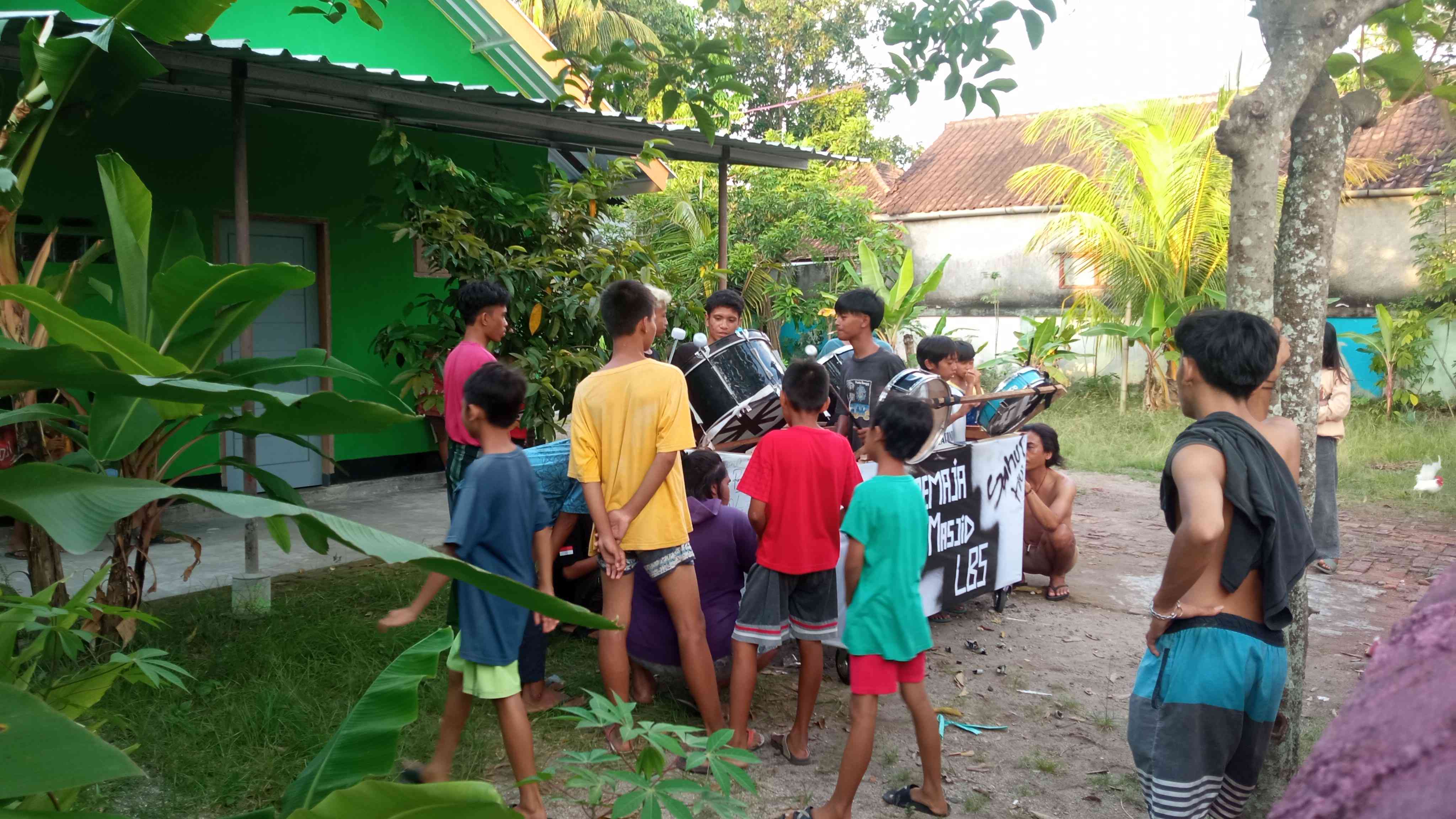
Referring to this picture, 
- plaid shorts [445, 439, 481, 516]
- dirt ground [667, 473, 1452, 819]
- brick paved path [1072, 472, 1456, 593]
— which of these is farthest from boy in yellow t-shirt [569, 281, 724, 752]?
A: brick paved path [1072, 472, 1456, 593]

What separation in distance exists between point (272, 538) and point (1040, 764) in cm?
532

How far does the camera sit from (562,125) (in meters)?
7.38

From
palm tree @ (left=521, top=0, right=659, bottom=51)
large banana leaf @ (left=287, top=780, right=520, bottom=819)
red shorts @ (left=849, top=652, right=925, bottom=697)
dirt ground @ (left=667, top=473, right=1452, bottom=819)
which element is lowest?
dirt ground @ (left=667, top=473, right=1452, bottom=819)

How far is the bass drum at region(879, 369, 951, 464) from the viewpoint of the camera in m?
5.04

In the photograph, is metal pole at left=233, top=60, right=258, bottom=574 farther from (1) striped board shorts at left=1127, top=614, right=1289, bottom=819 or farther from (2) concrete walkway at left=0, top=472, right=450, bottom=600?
(1) striped board shorts at left=1127, top=614, right=1289, bottom=819

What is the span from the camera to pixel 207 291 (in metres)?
3.37

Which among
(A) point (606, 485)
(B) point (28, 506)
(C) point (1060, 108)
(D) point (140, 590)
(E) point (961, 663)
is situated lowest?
(E) point (961, 663)

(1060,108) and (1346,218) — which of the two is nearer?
(1346,218)

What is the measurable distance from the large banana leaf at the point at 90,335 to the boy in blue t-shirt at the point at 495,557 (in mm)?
1419

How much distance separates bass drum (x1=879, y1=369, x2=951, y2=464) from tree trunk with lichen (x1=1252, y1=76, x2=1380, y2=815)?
163cm

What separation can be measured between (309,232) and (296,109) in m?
1.34

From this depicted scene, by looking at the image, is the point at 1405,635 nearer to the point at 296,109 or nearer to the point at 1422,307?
the point at 296,109

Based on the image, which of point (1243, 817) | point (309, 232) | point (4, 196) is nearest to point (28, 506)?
point (4, 196)

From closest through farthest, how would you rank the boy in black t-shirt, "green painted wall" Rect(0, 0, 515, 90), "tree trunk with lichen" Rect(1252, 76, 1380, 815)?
"tree trunk with lichen" Rect(1252, 76, 1380, 815) < the boy in black t-shirt < "green painted wall" Rect(0, 0, 515, 90)
